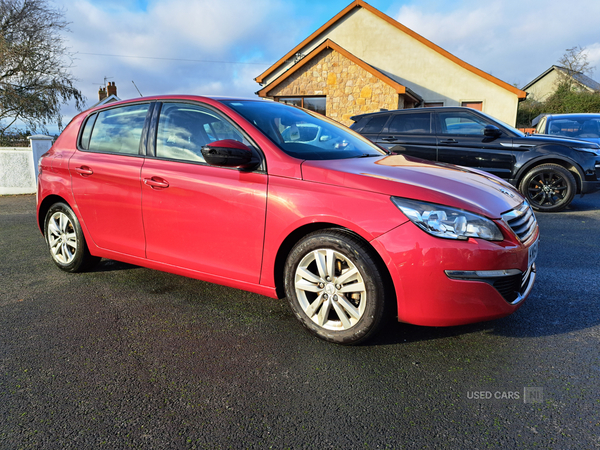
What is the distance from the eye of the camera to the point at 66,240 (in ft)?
14.2

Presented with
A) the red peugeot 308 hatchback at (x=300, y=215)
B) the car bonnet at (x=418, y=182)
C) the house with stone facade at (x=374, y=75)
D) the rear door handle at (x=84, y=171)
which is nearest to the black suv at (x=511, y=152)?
the car bonnet at (x=418, y=182)

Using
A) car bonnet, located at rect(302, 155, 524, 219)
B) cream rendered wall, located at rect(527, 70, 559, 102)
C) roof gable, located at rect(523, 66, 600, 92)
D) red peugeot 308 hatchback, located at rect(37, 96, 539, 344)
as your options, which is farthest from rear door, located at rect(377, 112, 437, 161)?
cream rendered wall, located at rect(527, 70, 559, 102)

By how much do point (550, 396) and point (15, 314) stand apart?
369cm

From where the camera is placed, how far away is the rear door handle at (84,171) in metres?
3.90

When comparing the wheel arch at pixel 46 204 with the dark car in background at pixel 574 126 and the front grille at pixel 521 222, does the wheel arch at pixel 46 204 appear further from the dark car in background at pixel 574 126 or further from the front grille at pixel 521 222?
the dark car in background at pixel 574 126

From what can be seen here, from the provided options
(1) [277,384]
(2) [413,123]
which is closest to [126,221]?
(1) [277,384]

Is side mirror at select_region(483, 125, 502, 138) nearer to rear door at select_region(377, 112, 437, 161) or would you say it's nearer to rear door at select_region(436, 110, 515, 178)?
rear door at select_region(436, 110, 515, 178)

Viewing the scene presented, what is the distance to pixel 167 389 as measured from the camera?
2373 millimetres

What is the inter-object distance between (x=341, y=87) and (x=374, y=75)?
1435 mm

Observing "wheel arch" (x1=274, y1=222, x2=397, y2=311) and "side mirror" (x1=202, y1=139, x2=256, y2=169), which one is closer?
"wheel arch" (x1=274, y1=222, x2=397, y2=311)

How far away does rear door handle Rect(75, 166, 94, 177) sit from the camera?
12.8 ft

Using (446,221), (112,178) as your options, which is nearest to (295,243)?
(446,221)

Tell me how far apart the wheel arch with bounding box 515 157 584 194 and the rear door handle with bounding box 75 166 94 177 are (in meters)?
6.78

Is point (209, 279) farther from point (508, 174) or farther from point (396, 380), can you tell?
point (508, 174)
